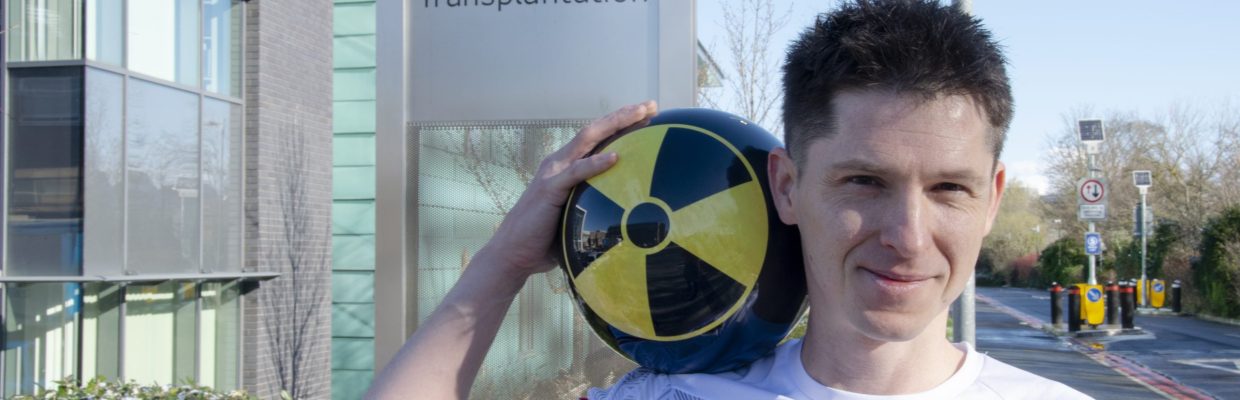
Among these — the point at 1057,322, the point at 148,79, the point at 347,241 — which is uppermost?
the point at 148,79

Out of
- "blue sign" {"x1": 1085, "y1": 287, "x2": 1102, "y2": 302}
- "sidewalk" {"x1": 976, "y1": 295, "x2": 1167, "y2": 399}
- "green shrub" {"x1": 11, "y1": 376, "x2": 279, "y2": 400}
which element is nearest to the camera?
A: "green shrub" {"x1": 11, "y1": 376, "x2": 279, "y2": 400}

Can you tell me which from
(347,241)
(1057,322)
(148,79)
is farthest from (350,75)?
(1057,322)

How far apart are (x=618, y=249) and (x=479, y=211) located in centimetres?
255

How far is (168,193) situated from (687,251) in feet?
33.9

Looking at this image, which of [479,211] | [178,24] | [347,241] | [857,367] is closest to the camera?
[857,367]

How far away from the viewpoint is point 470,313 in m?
2.33

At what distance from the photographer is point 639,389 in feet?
7.54

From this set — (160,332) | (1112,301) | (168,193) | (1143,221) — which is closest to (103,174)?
(168,193)

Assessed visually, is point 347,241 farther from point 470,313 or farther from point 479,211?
point 470,313

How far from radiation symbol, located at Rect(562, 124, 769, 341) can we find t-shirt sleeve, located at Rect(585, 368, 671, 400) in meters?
0.12

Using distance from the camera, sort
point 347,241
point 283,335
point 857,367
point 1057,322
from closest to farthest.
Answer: point 857,367
point 283,335
point 347,241
point 1057,322

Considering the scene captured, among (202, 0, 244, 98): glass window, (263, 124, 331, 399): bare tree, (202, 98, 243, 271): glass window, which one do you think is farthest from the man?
(263, 124, 331, 399): bare tree

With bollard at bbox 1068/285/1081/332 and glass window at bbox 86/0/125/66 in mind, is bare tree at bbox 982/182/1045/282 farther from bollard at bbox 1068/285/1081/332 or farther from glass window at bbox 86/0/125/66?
glass window at bbox 86/0/125/66

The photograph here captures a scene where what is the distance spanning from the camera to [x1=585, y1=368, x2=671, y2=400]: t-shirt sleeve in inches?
88.7
